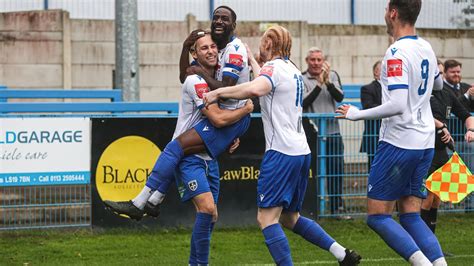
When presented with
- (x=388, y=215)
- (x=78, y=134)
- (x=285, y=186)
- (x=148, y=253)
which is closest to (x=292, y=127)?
(x=285, y=186)

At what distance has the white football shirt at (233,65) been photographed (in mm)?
9000

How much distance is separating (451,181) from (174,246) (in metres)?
2.95

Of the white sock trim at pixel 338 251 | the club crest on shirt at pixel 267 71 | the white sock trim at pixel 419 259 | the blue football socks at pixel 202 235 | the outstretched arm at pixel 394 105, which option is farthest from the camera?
the blue football socks at pixel 202 235

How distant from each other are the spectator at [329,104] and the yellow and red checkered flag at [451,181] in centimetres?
236

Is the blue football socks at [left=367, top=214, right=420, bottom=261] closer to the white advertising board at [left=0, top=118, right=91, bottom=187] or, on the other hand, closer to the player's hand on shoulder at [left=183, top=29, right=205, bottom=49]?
the player's hand on shoulder at [left=183, top=29, right=205, bottom=49]

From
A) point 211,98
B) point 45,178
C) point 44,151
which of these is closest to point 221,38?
point 211,98

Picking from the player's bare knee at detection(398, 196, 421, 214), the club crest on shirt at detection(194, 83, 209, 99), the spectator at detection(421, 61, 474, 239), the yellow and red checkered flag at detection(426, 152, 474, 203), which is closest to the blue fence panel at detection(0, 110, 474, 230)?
the spectator at detection(421, 61, 474, 239)

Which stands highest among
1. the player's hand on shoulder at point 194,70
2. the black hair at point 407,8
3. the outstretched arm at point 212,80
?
the black hair at point 407,8

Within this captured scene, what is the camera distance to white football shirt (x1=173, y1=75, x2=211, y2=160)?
9.03m

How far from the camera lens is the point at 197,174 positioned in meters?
9.11

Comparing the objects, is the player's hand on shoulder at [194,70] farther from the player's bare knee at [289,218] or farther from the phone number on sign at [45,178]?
the phone number on sign at [45,178]

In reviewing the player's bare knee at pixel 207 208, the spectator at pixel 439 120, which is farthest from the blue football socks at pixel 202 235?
the spectator at pixel 439 120

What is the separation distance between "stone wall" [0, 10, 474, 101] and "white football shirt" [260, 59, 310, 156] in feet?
34.2

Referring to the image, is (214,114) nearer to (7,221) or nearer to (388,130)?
(388,130)
